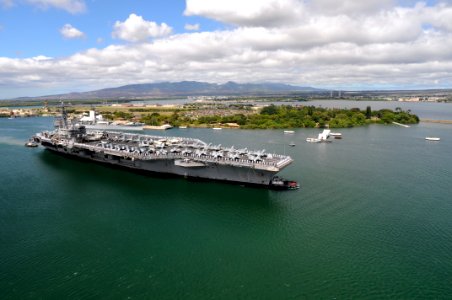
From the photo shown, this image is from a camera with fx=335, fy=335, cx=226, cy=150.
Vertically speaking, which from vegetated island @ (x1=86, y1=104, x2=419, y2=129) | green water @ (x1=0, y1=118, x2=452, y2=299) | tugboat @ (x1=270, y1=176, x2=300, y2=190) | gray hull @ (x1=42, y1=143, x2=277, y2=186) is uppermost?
vegetated island @ (x1=86, y1=104, x2=419, y2=129)

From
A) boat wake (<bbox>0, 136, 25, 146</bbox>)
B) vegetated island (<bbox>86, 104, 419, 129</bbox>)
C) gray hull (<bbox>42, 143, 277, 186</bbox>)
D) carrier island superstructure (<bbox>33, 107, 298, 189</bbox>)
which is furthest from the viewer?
vegetated island (<bbox>86, 104, 419, 129</bbox>)

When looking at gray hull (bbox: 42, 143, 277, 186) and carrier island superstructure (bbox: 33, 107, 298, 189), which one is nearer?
carrier island superstructure (bbox: 33, 107, 298, 189)

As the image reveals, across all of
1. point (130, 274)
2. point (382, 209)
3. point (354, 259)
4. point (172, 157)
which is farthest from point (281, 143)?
point (130, 274)

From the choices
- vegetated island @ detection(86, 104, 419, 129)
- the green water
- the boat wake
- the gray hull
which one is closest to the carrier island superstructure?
the gray hull

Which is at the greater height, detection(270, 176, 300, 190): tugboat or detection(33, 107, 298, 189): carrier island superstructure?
detection(33, 107, 298, 189): carrier island superstructure

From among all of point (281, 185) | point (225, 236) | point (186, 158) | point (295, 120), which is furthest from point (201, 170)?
point (295, 120)

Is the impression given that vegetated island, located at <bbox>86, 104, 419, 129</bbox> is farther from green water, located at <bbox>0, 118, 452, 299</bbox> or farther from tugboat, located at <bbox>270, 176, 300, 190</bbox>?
tugboat, located at <bbox>270, 176, 300, 190</bbox>

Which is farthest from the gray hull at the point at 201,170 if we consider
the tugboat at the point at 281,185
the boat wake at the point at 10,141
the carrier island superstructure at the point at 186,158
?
the boat wake at the point at 10,141

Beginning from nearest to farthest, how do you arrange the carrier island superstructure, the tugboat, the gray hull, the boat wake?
1. the tugboat
2. the carrier island superstructure
3. the gray hull
4. the boat wake
